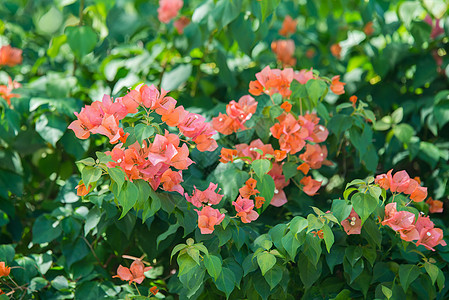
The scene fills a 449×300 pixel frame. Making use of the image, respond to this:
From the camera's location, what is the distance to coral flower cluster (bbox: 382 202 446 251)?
4.05 ft

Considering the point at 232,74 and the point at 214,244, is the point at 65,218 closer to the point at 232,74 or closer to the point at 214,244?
the point at 214,244

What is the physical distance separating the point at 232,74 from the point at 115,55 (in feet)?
1.48

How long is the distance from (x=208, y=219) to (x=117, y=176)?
0.25 m

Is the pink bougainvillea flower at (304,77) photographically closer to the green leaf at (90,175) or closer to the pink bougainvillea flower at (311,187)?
the pink bougainvillea flower at (311,187)

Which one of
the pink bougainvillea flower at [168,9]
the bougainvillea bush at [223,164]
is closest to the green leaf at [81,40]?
the bougainvillea bush at [223,164]

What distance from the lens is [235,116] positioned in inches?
56.6

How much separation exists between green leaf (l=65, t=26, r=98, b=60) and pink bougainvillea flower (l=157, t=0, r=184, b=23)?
0.28m

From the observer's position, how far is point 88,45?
1800 mm

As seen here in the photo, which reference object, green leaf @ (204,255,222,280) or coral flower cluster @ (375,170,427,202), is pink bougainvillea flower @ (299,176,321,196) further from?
green leaf @ (204,255,222,280)

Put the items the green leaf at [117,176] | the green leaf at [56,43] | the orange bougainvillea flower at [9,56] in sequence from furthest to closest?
the orange bougainvillea flower at [9,56]
the green leaf at [56,43]
the green leaf at [117,176]

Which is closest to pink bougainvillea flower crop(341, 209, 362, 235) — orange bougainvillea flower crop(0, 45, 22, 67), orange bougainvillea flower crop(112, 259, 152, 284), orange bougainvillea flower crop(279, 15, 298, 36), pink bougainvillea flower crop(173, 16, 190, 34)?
orange bougainvillea flower crop(112, 259, 152, 284)

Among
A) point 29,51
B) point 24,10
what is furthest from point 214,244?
point 24,10

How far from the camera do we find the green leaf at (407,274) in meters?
1.29

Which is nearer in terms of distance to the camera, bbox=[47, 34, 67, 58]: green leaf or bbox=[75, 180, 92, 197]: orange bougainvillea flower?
bbox=[75, 180, 92, 197]: orange bougainvillea flower
